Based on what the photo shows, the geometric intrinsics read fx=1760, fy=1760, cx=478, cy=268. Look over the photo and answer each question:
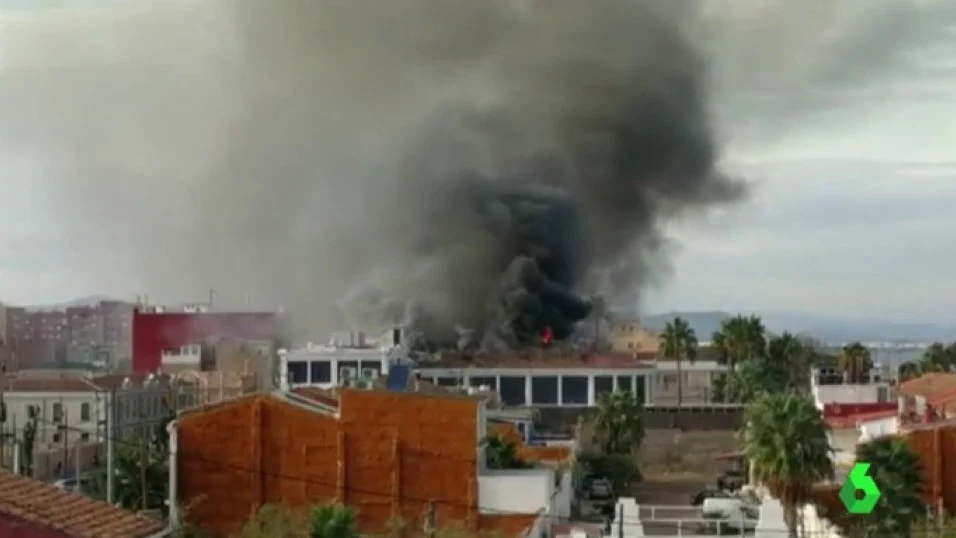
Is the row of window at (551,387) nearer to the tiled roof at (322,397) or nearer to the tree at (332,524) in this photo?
Answer: the tiled roof at (322,397)

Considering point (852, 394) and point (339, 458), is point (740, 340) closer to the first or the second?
point (852, 394)

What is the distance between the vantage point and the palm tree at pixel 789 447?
32.2 meters

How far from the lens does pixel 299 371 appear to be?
67.8 m

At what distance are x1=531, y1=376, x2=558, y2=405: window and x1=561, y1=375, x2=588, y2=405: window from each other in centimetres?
37

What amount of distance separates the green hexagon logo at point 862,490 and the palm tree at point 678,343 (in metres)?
49.1

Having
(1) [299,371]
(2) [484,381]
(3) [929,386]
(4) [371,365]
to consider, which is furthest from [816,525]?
(2) [484,381]

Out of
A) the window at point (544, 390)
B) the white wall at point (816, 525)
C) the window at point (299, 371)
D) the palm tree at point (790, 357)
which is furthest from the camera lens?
the palm tree at point (790, 357)

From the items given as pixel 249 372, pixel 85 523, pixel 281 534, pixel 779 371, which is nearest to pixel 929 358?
A: pixel 779 371

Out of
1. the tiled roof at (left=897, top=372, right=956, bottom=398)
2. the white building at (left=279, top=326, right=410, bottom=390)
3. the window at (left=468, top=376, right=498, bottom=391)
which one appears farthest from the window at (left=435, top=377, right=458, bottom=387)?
the tiled roof at (left=897, top=372, right=956, bottom=398)

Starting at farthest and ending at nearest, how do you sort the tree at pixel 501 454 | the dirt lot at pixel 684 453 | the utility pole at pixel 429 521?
the dirt lot at pixel 684 453 < the tree at pixel 501 454 < the utility pole at pixel 429 521

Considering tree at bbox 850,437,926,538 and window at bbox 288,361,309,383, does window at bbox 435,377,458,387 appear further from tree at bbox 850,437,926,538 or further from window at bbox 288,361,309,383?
tree at bbox 850,437,926,538

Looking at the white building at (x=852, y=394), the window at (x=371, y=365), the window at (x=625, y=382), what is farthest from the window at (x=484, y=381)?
the white building at (x=852, y=394)

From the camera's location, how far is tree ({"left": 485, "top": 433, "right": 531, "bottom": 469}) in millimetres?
37438

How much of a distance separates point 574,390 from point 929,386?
21.9m
